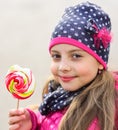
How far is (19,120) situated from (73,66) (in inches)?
12.8

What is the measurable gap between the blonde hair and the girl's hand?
20 cm

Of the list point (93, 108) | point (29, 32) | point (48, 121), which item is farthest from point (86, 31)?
point (29, 32)

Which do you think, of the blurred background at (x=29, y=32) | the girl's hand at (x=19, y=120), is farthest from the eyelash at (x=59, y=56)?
the blurred background at (x=29, y=32)

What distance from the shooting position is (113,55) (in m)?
2.38

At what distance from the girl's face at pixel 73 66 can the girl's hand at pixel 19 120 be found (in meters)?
0.22

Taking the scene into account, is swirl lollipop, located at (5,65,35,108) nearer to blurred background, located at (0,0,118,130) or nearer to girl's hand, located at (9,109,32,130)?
girl's hand, located at (9,109,32,130)

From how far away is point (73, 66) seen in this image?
1.39 meters

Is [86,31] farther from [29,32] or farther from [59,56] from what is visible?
[29,32]

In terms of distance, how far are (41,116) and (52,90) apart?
122mm

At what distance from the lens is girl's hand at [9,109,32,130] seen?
149cm

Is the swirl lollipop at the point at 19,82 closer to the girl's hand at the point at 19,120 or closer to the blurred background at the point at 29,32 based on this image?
the girl's hand at the point at 19,120

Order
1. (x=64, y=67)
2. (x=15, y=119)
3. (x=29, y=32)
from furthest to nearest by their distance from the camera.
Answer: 1. (x=29, y=32)
2. (x=15, y=119)
3. (x=64, y=67)

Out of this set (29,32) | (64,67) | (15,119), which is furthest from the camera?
(29,32)

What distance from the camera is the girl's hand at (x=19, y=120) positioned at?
1.49 metres
